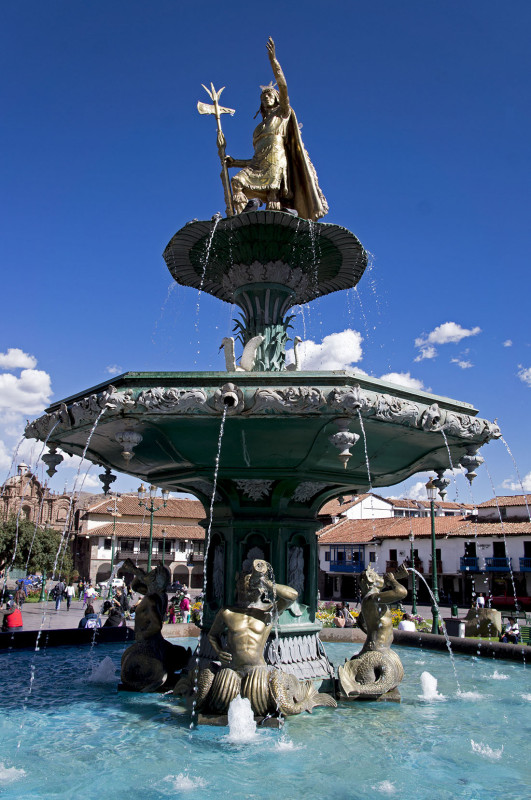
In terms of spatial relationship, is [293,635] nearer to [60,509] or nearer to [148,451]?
[148,451]

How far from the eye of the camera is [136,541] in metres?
56.5

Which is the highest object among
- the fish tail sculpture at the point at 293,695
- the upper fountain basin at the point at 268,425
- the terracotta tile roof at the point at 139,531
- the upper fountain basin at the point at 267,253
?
the terracotta tile roof at the point at 139,531

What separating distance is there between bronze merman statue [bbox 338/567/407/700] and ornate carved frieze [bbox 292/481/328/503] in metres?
1.42

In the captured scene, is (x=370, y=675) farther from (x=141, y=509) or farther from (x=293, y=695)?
(x=141, y=509)

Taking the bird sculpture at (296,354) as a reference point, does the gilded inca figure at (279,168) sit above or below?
above

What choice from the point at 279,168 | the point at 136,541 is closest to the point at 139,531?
the point at 136,541

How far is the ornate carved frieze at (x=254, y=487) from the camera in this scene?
7949mm

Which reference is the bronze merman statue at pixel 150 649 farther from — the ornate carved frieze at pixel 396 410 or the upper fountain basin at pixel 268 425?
the ornate carved frieze at pixel 396 410

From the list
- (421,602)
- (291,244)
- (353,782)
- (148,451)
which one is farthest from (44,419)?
(421,602)

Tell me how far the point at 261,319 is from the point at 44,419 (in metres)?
2.96

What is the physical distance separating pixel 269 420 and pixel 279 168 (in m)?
4.24

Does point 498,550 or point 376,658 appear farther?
point 498,550

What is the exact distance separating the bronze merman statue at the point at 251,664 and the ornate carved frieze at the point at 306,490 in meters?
1.63

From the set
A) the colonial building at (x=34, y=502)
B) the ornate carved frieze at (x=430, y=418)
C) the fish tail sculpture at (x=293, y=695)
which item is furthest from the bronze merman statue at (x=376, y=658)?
the colonial building at (x=34, y=502)
